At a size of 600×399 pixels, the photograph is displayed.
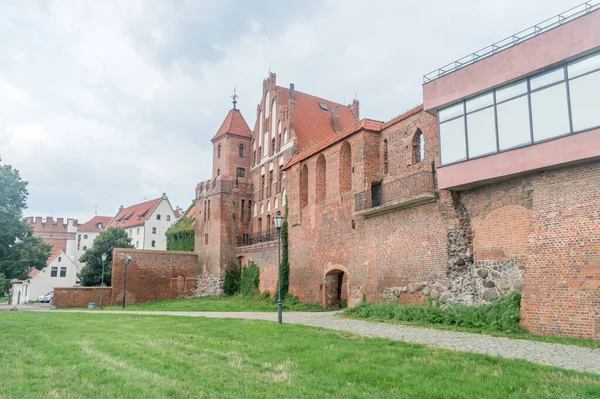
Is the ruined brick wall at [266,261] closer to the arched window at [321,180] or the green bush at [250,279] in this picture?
the green bush at [250,279]

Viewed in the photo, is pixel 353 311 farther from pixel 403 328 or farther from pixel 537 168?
pixel 537 168

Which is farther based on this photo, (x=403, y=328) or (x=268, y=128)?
(x=268, y=128)

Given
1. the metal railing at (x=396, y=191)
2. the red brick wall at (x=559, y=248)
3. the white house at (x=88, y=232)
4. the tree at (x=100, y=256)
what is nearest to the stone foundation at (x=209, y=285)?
the tree at (x=100, y=256)

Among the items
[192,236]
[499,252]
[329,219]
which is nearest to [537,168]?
[499,252]

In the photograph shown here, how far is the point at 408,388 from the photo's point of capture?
6273 millimetres

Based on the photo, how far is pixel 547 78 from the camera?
41.1 ft

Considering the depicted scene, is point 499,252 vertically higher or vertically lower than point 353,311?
higher

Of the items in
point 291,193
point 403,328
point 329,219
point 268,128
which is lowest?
point 403,328

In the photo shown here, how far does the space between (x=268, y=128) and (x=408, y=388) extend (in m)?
32.9

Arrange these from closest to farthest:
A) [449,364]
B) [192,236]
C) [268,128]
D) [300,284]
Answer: [449,364]
[300,284]
[268,128]
[192,236]

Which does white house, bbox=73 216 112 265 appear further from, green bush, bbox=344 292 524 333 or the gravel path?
the gravel path

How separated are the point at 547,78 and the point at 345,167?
1144 cm

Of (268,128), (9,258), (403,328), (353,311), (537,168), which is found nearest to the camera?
(537,168)

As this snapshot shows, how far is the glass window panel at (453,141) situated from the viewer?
14812 mm
